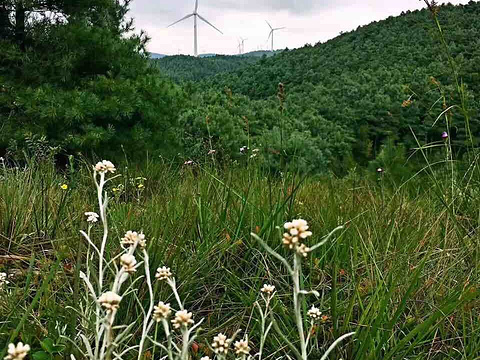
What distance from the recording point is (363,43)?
27844 millimetres

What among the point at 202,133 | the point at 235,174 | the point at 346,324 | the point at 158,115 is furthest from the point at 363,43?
the point at 346,324

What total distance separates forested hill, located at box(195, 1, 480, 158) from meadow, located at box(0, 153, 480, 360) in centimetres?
759

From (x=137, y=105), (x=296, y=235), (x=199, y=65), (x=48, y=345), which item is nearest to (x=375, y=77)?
(x=199, y=65)

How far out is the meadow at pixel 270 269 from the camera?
1398 millimetres

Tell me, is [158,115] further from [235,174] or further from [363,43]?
[363,43]

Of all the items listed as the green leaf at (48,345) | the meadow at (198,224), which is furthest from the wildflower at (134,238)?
the green leaf at (48,345)

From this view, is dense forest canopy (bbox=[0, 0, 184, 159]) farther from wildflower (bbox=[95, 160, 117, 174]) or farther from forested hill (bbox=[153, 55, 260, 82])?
forested hill (bbox=[153, 55, 260, 82])

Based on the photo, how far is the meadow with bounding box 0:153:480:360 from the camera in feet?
4.59

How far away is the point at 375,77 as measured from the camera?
19188 mm

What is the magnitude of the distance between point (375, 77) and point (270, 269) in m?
18.6

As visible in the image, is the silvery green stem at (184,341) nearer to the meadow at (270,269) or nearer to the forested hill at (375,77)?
the meadow at (270,269)

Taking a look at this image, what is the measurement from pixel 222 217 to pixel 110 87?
364 centimetres

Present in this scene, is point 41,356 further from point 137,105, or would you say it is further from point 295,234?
point 137,105

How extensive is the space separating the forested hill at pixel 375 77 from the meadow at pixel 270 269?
7.59 meters
